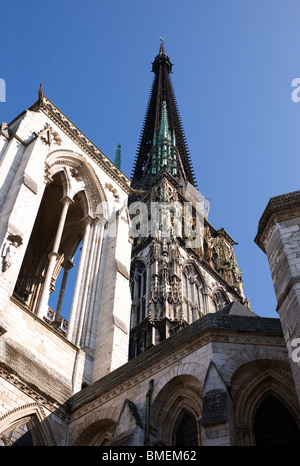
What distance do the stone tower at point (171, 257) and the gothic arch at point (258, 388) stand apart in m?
22.7

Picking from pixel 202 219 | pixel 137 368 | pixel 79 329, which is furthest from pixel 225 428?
pixel 202 219

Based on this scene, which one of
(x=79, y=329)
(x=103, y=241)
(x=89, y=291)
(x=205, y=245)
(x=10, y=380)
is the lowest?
(x=10, y=380)

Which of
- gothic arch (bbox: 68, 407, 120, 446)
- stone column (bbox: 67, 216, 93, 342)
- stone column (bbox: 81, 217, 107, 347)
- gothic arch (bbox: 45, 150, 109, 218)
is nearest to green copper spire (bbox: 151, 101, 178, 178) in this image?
gothic arch (bbox: 45, 150, 109, 218)

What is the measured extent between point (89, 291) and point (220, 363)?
704 cm

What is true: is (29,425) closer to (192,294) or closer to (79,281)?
(79,281)

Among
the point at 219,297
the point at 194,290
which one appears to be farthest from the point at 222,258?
the point at 194,290

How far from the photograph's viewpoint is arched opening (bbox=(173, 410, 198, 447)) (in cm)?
1045

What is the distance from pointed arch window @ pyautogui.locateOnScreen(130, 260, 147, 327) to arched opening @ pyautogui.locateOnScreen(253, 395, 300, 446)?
1057 inches

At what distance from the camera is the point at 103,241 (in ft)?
60.8

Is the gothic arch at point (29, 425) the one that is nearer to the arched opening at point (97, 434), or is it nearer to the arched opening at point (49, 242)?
the arched opening at point (97, 434)

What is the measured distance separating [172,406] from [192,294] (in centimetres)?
2951

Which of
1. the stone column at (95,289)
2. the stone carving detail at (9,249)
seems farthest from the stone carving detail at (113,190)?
the stone carving detail at (9,249)
